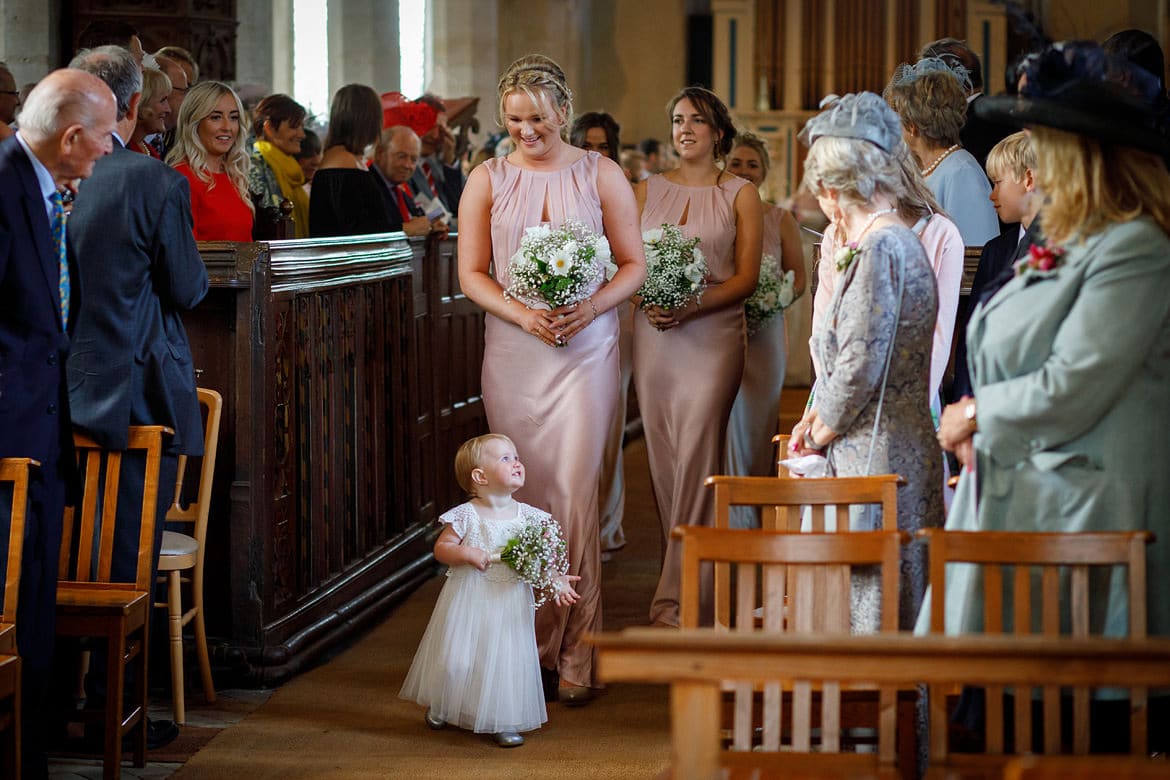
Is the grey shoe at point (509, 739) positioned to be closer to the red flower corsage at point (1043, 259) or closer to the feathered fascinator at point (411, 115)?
the red flower corsage at point (1043, 259)

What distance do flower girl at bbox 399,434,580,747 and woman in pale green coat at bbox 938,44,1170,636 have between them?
1.56m

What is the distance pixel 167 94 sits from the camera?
16.9 feet

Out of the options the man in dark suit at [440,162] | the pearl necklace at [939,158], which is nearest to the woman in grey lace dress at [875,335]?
the pearl necklace at [939,158]

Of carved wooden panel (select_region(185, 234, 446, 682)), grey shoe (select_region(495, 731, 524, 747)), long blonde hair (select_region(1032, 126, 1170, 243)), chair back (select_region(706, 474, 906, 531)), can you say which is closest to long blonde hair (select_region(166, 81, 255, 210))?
carved wooden panel (select_region(185, 234, 446, 682))

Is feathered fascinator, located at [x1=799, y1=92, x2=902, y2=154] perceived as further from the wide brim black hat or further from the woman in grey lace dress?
the wide brim black hat

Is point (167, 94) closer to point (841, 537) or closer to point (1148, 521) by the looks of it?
point (841, 537)

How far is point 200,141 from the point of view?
5.25m

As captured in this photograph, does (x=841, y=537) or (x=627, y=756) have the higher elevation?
(x=841, y=537)

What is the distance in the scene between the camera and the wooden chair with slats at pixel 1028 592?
2.63 meters

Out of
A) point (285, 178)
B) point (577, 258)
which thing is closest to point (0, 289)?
point (577, 258)

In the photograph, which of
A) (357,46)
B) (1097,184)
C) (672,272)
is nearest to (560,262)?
(672,272)

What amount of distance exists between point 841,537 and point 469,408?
172 inches

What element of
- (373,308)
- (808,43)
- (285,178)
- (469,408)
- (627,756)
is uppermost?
(808,43)

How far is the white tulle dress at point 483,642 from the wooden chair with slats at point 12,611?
1.22 meters
